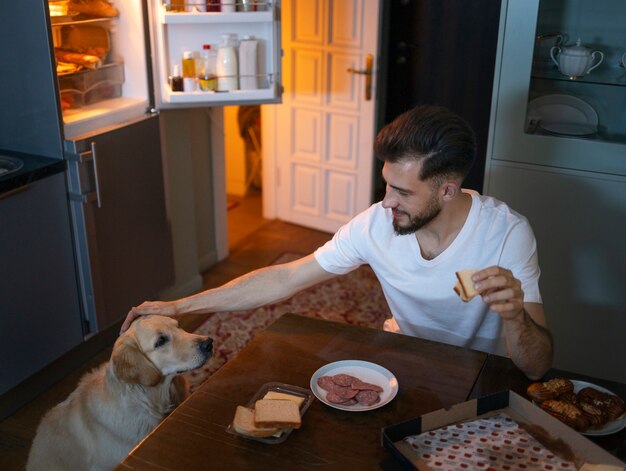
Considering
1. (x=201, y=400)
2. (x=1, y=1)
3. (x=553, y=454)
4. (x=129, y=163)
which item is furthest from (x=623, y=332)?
(x=1, y=1)

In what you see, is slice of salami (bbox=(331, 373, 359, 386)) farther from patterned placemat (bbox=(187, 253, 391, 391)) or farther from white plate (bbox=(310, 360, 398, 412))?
patterned placemat (bbox=(187, 253, 391, 391))

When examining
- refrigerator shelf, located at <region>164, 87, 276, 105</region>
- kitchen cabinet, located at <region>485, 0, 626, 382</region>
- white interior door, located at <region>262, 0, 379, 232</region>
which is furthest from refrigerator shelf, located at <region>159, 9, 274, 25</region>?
white interior door, located at <region>262, 0, 379, 232</region>

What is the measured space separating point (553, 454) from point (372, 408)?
39 cm

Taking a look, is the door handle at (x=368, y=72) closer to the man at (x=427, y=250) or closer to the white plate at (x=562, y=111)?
the white plate at (x=562, y=111)

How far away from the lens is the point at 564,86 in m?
2.95

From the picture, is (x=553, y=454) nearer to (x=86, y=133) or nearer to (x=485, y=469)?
(x=485, y=469)

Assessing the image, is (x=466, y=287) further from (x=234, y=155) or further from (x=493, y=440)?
(x=234, y=155)

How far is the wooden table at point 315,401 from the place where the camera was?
146 cm

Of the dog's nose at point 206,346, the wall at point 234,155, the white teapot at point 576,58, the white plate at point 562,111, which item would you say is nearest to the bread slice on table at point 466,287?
the dog's nose at point 206,346

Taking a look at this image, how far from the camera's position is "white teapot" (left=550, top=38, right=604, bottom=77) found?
2.88 metres

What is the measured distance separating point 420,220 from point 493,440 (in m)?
0.68

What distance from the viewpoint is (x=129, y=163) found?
307cm

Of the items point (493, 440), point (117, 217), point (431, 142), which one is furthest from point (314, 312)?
point (493, 440)

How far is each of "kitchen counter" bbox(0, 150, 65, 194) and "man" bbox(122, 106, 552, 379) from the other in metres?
0.93
